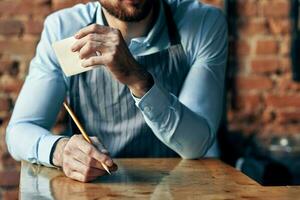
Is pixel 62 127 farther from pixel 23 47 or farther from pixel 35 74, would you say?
pixel 35 74

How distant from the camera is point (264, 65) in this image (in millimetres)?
2559

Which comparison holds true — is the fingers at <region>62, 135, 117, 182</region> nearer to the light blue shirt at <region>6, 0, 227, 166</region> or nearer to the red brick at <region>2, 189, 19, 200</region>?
the light blue shirt at <region>6, 0, 227, 166</region>

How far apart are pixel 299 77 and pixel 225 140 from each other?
371mm

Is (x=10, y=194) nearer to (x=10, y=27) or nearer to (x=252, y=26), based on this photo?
(x=10, y=27)

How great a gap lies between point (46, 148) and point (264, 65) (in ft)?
4.23

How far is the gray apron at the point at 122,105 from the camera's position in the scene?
5.79 ft

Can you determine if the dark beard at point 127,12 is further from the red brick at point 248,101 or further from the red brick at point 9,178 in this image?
the red brick at point 9,178

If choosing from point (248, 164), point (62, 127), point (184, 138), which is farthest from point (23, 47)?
point (184, 138)

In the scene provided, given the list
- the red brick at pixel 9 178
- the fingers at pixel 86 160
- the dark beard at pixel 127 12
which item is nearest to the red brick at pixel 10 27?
the red brick at pixel 9 178

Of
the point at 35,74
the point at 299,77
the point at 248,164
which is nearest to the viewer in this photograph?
the point at 35,74

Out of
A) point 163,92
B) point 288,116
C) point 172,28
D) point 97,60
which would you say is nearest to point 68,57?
point 97,60

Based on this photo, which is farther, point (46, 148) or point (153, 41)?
point (153, 41)

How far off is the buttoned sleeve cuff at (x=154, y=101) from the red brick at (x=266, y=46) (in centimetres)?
112

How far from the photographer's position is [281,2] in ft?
8.33
